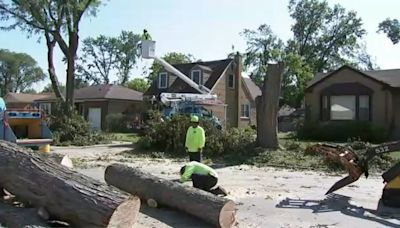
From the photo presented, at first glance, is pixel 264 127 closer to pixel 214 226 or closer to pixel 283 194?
pixel 283 194

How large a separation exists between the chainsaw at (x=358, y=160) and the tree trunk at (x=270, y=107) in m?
8.63

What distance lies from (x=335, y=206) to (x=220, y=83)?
113 feet

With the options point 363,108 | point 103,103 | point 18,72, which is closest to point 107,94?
point 103,103

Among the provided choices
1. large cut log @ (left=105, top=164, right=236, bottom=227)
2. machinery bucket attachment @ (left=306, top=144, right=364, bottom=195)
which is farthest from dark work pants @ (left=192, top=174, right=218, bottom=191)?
machinery bucket attachment @ (left=306, top=144, right=364, bottom=195)

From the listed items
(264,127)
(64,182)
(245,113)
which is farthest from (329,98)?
(64,182)

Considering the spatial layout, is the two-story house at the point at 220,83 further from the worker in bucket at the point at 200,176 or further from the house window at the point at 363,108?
the worker in bucket at the point at 200,176

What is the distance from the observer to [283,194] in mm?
11648

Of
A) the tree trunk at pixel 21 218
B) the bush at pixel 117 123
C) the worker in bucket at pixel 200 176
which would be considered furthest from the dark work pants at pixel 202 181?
the bush at pixel 117 123

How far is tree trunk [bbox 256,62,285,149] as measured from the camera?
2022 cm

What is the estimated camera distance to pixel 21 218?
7.42 metres

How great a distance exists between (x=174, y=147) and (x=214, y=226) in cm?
1365

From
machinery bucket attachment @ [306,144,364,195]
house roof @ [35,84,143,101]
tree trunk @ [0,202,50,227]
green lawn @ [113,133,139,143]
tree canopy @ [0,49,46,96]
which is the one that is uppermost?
tree canopy @ [0,49,46,96]

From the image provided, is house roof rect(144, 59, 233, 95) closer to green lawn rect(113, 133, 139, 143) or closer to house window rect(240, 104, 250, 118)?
house window rect(240, 104, 250, 118)

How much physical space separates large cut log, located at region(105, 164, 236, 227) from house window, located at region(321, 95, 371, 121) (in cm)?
2280
